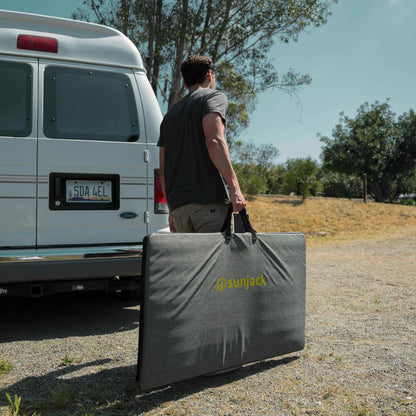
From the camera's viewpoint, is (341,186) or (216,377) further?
(341,186)

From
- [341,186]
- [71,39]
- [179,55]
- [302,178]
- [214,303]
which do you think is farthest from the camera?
[341,186]

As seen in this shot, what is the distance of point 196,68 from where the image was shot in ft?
9.82

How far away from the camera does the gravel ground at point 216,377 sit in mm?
2428

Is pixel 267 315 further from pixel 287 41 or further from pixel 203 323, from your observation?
pixel 287 41

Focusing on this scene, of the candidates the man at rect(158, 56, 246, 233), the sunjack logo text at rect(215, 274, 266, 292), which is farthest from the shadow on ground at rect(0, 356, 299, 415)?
the man at rect(158, 56, 246, 233)

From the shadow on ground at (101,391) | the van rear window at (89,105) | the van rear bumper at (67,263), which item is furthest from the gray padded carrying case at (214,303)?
the van rear window at (89,105)

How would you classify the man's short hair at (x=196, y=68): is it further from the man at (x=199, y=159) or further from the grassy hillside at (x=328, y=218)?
the grassy hillside at (x=328, y=218)

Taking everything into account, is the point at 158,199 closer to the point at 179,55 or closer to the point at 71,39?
the point at 71,39

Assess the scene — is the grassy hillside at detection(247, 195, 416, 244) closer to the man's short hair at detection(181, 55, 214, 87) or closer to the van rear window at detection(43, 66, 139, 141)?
the van rear window at detection(43, 66, 139, 141)

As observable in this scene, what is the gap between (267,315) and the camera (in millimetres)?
2832

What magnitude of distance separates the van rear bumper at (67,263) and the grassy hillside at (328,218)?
9.30 metres

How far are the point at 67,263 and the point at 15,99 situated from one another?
1422mm

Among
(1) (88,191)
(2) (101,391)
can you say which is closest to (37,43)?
(1) (88,191)

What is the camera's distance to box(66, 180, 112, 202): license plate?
150 inches
